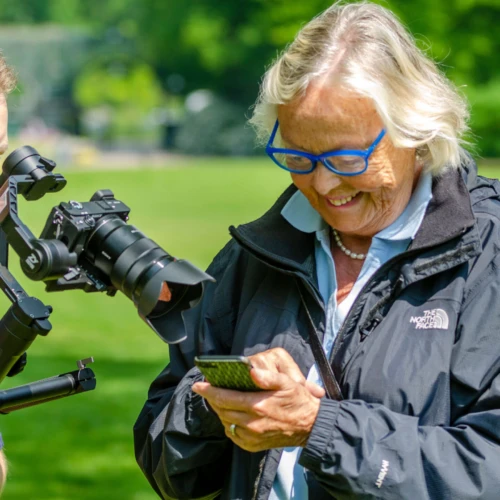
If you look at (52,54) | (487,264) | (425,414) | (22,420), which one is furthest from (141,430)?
(52,54)

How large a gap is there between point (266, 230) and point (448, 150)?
670mm

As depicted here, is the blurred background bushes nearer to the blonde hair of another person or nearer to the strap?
the blonde hair of another person

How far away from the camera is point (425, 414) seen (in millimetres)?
2908

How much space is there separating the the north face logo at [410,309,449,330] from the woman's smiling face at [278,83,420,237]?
0.41 m

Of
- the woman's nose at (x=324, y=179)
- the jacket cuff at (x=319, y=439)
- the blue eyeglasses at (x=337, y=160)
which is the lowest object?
the jacket cuff at (x=319, y=439)

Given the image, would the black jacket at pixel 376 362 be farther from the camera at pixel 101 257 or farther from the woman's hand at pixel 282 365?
the camera at pixel 101 257

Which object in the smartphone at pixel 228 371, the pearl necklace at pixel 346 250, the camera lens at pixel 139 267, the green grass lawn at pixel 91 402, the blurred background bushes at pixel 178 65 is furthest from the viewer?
the blurred background bushes at pixel 178 65

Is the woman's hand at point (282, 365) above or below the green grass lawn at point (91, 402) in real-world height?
above

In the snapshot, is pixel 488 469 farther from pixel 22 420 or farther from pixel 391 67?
pixel 22 420

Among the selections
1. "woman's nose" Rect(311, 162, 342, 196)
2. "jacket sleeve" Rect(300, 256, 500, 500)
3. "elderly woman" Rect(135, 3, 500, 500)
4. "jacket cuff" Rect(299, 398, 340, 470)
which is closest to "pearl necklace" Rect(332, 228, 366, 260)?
"elderly woman" Rect(135, 3, 500, 500)

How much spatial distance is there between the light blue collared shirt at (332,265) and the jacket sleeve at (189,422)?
0.27 metres

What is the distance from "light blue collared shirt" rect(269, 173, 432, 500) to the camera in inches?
122

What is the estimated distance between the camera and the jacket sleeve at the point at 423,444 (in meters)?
2.77

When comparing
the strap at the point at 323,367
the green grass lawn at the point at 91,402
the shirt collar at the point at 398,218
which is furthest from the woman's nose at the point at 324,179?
the green grass lawn at the point at 91,402
